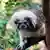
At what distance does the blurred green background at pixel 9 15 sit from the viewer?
103cm

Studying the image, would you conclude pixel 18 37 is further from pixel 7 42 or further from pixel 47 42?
pixel 47 42

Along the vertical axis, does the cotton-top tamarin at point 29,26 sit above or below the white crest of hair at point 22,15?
below

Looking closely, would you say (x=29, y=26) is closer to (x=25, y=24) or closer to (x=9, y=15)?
(x=25, y=24)

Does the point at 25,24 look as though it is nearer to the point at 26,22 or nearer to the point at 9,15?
the point at 26,22

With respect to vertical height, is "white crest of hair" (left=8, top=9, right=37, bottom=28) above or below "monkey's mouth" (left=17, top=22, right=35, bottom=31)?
above

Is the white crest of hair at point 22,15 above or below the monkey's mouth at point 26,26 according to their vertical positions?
above

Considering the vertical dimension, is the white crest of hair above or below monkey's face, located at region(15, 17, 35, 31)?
above

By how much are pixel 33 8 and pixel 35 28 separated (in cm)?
14

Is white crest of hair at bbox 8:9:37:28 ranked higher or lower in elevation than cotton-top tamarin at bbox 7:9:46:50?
higher

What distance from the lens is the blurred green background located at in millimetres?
1027

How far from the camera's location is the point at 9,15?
1.04 meters

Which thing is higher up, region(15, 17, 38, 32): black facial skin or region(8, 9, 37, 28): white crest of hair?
region(8, 9, 37, 28): white crest of hair

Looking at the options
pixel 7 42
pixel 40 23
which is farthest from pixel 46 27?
pixel 7 42

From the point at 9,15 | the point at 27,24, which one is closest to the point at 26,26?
the point at 27,24
